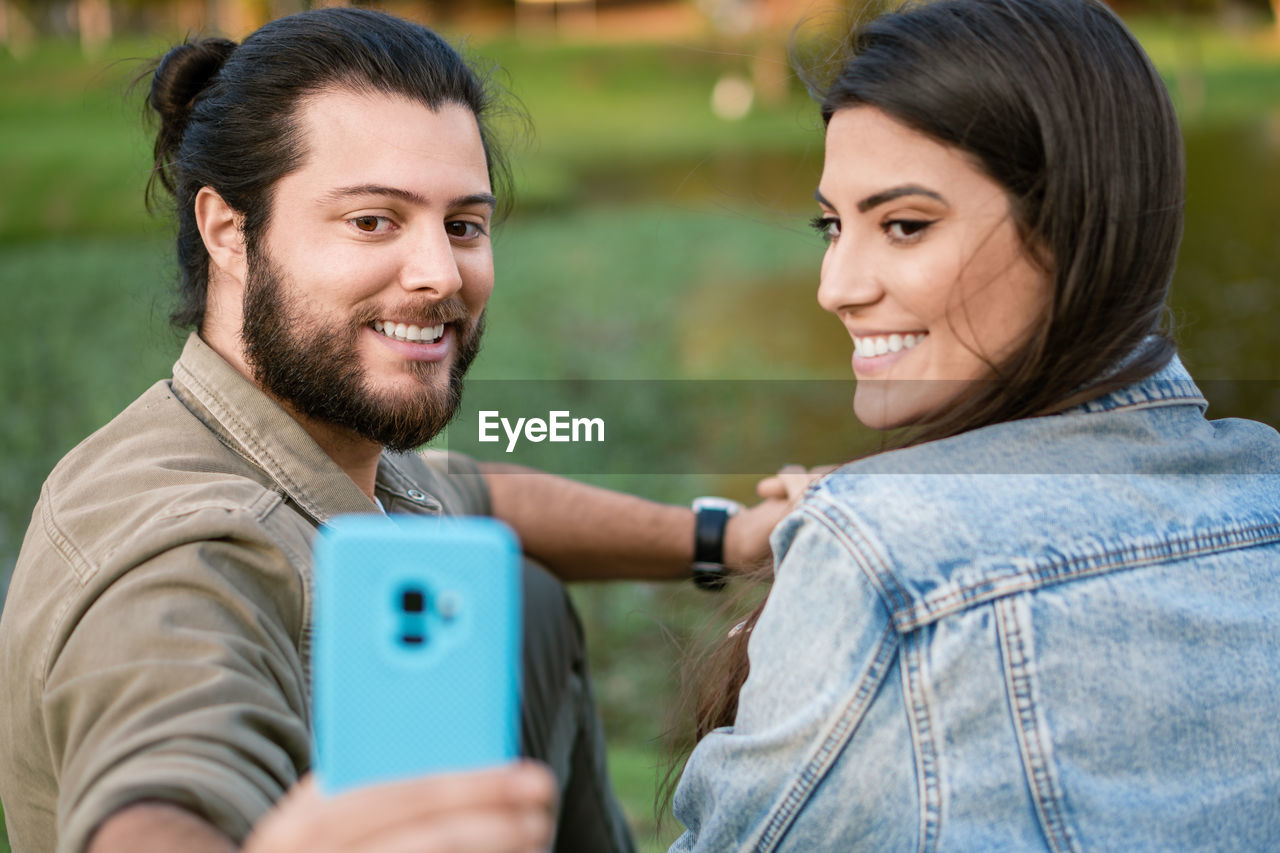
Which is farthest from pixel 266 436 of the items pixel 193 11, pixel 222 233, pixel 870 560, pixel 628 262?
pixel 193 11

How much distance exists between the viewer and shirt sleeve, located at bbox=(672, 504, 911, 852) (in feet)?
5.00

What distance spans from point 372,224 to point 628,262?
12.6 m

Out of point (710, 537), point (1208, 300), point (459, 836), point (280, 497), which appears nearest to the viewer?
point (459, 836)

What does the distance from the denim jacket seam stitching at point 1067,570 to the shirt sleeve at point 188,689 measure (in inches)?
32.8

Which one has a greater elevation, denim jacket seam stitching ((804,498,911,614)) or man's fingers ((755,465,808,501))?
denim jacket seam stitching ((804,498,911,614))

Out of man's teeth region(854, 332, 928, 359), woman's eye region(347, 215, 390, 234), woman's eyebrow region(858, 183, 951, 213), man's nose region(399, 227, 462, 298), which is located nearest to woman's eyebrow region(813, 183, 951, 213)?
woman's eyebrow region(858, 183, 951, 213)

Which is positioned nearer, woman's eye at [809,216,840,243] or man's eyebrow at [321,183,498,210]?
woman's eye at [809,216,840,243]

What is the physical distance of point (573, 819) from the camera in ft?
10.5

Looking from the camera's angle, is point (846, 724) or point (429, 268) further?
point (429, 268)

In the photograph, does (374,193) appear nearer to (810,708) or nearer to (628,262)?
(810,708)

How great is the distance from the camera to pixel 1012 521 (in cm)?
157

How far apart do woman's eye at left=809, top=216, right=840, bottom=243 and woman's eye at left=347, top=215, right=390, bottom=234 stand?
Result: 2.94ft

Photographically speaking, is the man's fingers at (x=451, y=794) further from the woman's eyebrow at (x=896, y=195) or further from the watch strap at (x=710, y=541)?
the watch strap at (x=710, y=541)

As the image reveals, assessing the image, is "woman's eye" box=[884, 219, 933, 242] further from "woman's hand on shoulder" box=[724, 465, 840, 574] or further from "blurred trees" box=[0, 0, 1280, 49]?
"blurred trees" box=[0, 0, 1280, 49]
